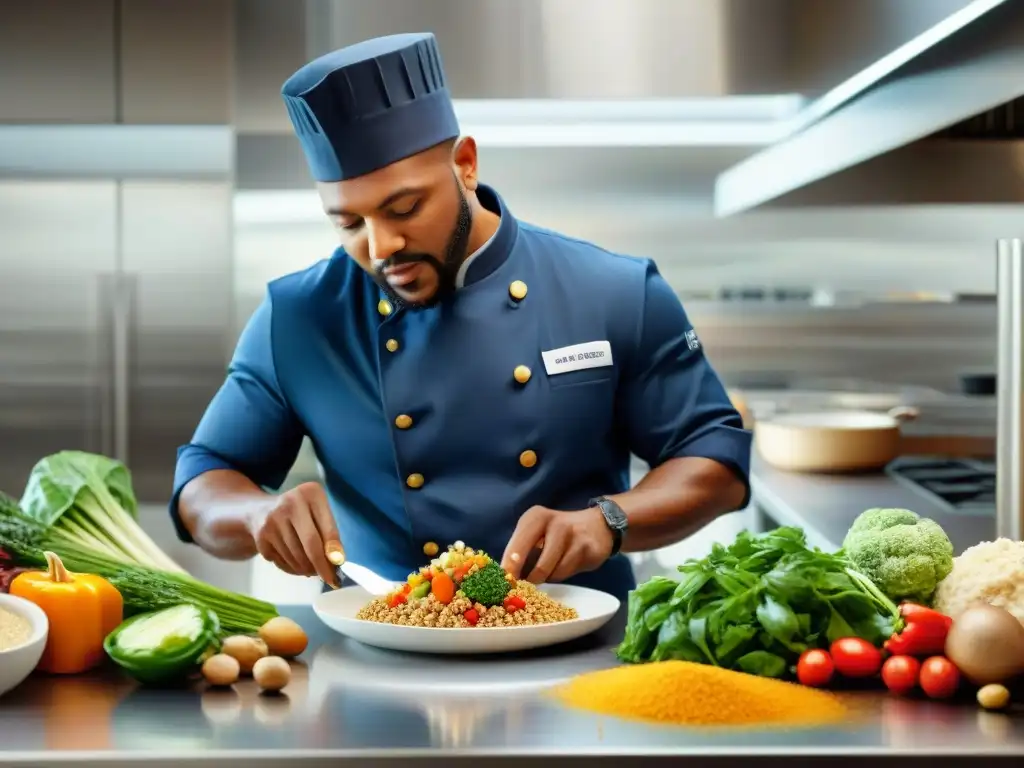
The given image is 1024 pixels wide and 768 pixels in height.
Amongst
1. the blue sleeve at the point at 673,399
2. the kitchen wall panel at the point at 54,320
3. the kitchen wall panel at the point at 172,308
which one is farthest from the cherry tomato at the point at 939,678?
the kitchen wall panel at the point at 54,320

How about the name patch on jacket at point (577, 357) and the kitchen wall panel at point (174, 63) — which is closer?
the name patch on jacket at point (577, 357)

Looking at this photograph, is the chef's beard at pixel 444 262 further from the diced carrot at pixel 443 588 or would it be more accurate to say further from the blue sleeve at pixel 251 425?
the diced carrot at pixel 443 588

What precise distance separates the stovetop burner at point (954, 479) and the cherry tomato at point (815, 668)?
1535 millimetres

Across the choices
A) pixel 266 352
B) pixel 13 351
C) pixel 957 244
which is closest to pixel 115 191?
pixel 13 351

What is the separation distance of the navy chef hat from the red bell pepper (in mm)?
931

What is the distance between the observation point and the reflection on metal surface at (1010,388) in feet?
7.55

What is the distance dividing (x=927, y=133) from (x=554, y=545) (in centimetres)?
69

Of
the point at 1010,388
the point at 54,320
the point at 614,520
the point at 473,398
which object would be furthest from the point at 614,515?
the point at 54,320

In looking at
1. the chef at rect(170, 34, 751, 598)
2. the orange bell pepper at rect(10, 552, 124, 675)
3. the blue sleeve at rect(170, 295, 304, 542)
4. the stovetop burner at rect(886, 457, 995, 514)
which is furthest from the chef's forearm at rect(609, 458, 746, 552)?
the stovetop burner at rect(886, 457, 995, 514)

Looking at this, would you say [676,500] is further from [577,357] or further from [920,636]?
[920,636]

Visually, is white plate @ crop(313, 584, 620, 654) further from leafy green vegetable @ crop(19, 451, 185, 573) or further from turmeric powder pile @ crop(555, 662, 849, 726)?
leafy green vegetable @ crop(19, 451, 185, 573)

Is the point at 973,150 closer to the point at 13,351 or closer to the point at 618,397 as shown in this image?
the point at 618,397

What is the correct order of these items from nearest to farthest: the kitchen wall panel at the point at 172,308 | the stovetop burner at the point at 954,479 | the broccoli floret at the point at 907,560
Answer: the broccoli floret at the point at 907,560 < the stovetop burner at the point at 954,479 < the kitchen wall panel at the point at 172,308

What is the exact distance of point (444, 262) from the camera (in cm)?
207
